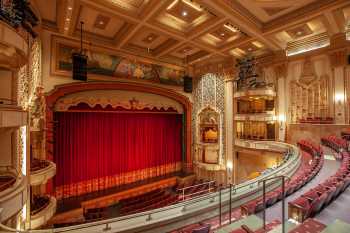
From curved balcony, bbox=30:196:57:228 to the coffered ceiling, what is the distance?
5700 mm

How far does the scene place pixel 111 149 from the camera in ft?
34.4

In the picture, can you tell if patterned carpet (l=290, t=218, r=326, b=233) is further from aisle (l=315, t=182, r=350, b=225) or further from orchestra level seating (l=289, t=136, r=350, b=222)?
aisle (l=315, t=182, r=350, b=225)

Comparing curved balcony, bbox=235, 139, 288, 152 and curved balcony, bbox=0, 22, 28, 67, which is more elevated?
curved balcony, bbox=0, 22, 28, 67

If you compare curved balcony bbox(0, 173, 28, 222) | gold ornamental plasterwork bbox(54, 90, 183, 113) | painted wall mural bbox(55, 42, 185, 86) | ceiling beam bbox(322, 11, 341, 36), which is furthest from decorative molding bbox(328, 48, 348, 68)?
curved balcony bbox(0, 173, 28, 222)

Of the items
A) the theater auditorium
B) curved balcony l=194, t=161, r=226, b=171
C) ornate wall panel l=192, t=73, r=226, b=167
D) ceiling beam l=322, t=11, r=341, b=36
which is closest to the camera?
the theater auditorium

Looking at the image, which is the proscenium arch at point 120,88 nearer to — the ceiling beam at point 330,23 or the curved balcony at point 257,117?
the curved balcony at point 257,117

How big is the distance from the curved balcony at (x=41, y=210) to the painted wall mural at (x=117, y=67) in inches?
179

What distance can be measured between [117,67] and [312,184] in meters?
8.26

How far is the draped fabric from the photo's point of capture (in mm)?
8891

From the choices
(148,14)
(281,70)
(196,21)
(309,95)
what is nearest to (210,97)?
(281,70)

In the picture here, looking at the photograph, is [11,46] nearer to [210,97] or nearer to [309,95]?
[210,97]

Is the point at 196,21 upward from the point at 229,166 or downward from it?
upward

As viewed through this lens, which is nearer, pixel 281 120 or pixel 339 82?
pixel 339 82

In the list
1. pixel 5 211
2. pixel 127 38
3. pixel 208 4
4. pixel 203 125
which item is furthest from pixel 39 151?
pixel 203 125
